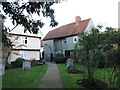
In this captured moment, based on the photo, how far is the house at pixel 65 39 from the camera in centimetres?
3173

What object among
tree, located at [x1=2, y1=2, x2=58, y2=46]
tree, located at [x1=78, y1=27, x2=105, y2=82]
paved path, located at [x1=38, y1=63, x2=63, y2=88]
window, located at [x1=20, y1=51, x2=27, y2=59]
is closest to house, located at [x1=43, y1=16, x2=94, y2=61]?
window, located at [x1=20, y1=51, x2=27, y2=59]

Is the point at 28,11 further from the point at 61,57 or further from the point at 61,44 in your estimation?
the point at 61,44

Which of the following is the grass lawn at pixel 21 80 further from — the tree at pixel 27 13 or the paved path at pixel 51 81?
the tree at pixel 27 13

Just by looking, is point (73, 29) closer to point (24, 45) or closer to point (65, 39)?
point (65, 39)

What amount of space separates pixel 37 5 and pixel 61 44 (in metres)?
28.7

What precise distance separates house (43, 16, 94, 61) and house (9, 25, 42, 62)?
7.51 meters

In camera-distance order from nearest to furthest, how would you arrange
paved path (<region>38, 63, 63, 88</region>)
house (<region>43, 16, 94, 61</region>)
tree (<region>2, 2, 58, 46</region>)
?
tree (<region>2, 2, 58, 46</region>)
paved path (<region>38, 63, 63, 88</region>)
house (<region>43, 16, 94, 61</region>)

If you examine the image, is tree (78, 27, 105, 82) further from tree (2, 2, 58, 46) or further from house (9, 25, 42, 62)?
house (9, 25, 42, 62)

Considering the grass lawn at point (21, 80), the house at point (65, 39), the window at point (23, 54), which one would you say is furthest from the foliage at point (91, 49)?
the house at point (65, 39)

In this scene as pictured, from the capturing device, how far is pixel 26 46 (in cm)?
2684

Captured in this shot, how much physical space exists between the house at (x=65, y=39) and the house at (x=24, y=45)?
7512 mm

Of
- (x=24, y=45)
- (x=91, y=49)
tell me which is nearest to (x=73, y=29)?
(x=24, y=45)

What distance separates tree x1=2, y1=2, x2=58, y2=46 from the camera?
655 cm

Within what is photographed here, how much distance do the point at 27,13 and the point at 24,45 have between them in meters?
19.9
